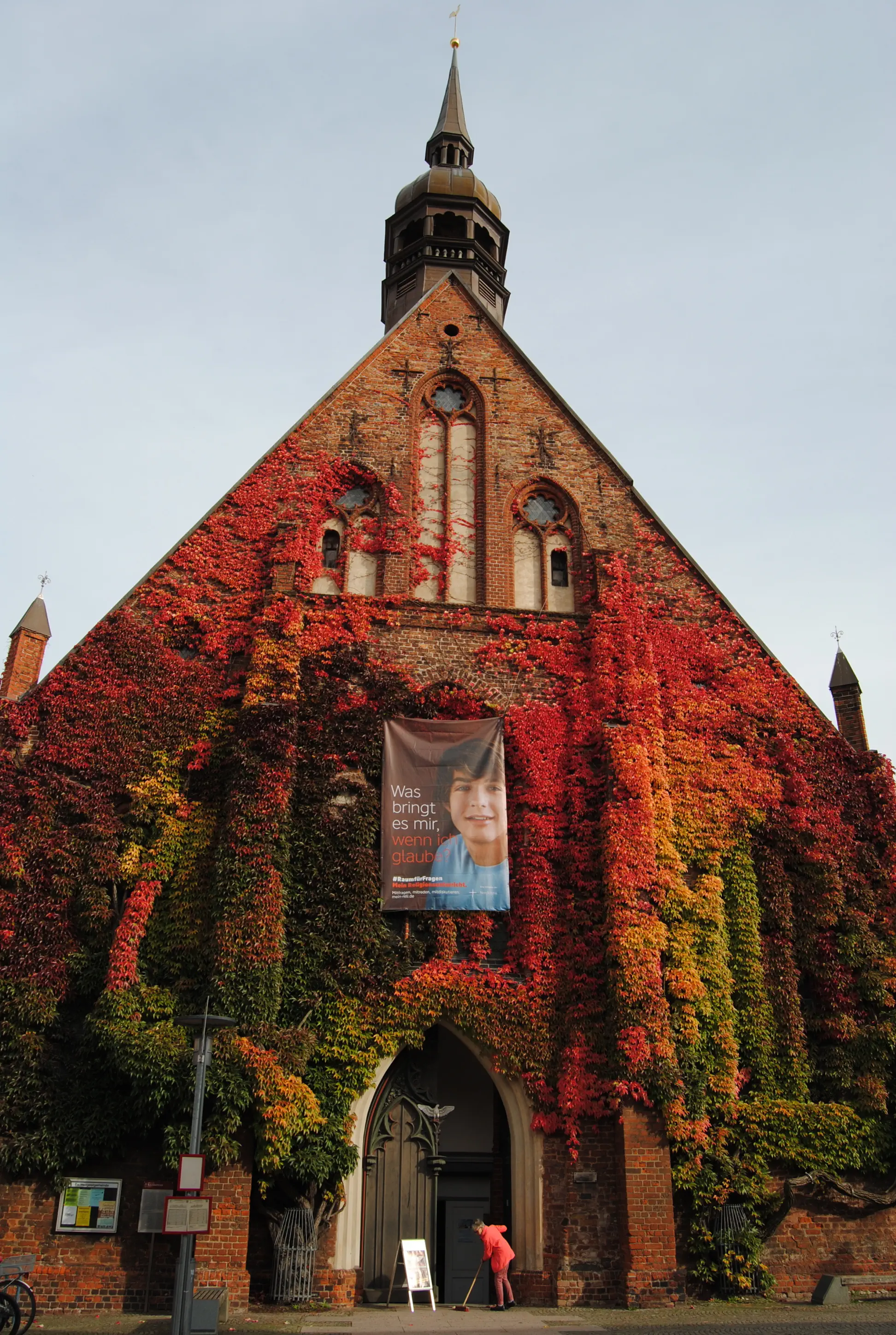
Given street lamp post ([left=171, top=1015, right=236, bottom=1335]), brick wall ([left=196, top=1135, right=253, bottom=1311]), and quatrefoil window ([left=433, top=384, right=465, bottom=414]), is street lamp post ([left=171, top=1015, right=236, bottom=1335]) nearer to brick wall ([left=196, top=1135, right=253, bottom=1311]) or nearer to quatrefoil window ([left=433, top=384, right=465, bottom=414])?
brick wall ([left=196, top=1135, right=253, bottom=1311])

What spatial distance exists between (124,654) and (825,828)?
12.3 m

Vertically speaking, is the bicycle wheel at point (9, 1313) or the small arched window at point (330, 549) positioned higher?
the small arched window at point (330, 549)

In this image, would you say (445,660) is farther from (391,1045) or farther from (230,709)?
(391,1045)

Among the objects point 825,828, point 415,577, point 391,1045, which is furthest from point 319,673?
point 825,828

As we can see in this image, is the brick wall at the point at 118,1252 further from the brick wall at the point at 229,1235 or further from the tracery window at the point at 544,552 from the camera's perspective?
the tracery window at the point at 544,552

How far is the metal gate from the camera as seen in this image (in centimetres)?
1454

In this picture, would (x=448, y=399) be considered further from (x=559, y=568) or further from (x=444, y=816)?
(x=444, y=816)

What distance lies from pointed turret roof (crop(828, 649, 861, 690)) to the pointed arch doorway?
9.75 m

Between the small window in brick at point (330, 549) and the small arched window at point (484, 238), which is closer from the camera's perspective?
the small window in brick at point (330, 549)

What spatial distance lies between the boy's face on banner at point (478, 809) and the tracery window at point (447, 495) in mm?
3847

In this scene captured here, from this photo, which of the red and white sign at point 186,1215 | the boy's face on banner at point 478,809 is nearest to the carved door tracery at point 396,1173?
the boy's face on banner at point 478,809

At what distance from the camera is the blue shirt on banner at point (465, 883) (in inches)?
682

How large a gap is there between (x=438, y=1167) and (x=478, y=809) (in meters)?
5.38

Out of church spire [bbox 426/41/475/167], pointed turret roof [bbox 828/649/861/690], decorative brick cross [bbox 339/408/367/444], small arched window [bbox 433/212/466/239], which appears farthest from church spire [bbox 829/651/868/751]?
church spire [bbox 426/41/475/167]
